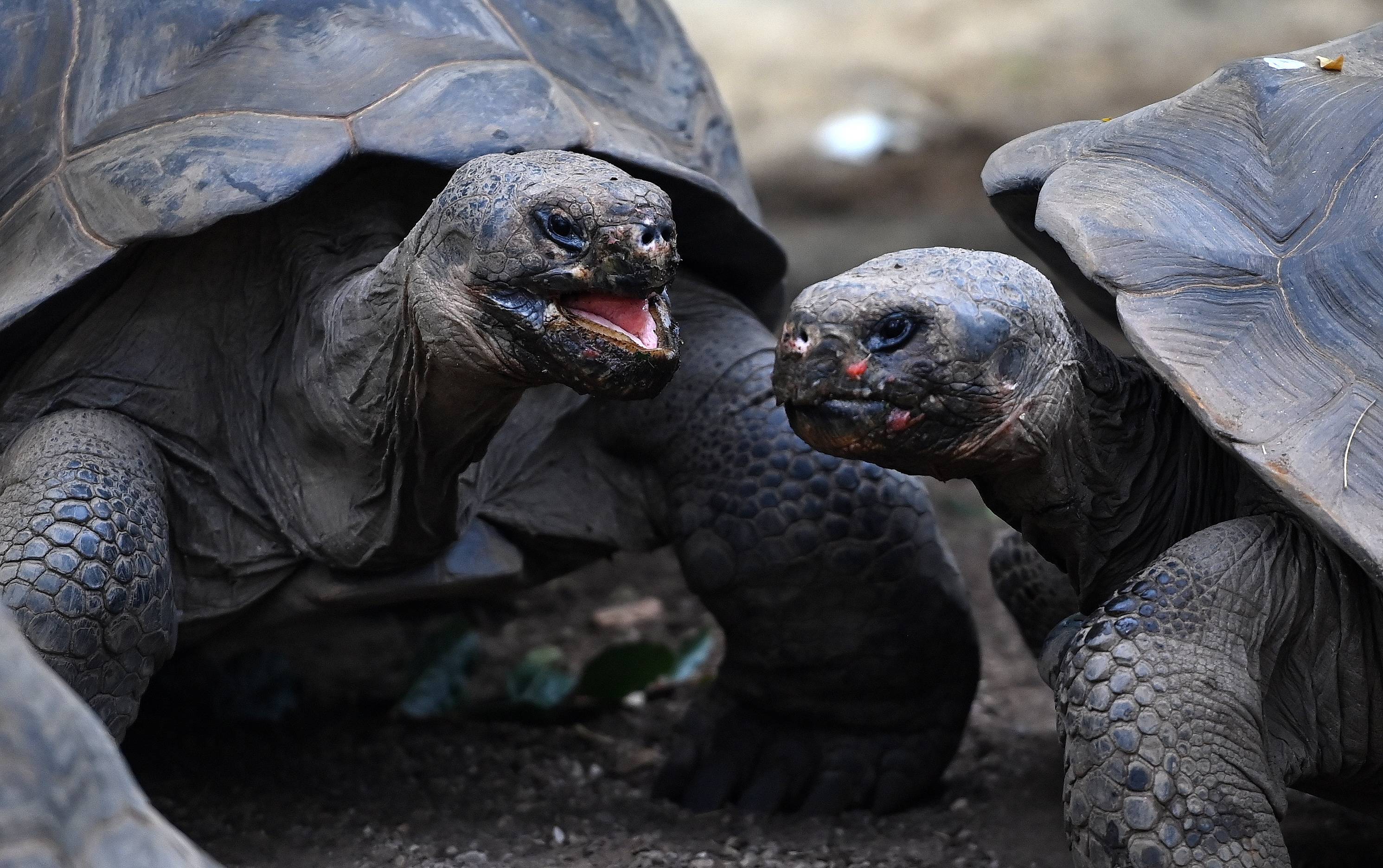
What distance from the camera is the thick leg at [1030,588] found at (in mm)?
3139

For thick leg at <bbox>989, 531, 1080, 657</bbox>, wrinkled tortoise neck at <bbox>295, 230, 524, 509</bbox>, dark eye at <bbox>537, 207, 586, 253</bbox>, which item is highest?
dark eye at <bbox>537, 207, 586, 253</bbox>

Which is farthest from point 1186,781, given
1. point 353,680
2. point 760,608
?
point 353,680

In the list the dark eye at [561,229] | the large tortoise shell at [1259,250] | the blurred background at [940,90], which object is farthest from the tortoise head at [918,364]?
the blurred background at [940,90]

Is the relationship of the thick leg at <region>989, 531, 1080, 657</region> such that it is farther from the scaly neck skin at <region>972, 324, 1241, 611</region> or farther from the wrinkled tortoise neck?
the wrinkled tortoise neck

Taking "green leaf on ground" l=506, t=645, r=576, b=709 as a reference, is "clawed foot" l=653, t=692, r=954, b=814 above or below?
above

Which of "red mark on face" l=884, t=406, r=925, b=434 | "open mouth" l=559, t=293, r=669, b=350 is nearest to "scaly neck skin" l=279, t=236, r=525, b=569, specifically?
"open mouth" l=559, t=293, r=669, b=350

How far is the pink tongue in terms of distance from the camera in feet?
7.13

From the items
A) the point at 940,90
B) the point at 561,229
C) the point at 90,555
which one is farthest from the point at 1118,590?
the point at 940,90

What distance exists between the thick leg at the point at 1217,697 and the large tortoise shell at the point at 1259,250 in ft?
0.69

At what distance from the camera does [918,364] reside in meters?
2.12

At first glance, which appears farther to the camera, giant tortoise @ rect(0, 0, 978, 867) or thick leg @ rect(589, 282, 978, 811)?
thick leg @ rect(589, 282, 978, 811)

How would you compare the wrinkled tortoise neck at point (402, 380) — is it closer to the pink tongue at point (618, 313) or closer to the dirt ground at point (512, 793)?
the pink tongue at point (618, 313)

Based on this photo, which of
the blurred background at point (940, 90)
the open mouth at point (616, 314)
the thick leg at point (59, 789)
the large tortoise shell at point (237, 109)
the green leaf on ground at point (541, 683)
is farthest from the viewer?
the blurred background at point (940, 90)

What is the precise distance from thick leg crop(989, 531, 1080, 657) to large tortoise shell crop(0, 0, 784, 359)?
0.95m
